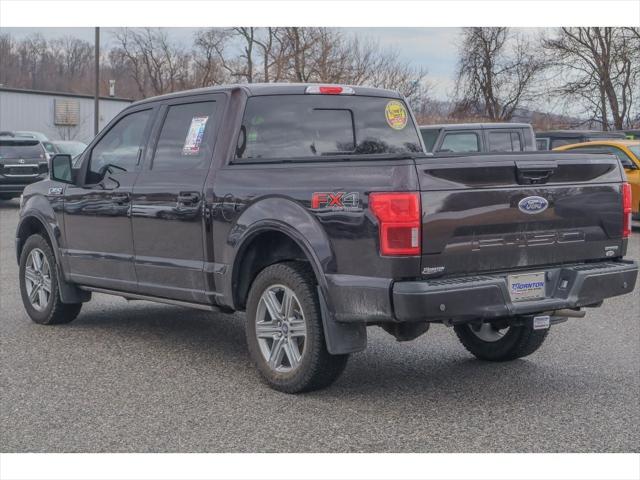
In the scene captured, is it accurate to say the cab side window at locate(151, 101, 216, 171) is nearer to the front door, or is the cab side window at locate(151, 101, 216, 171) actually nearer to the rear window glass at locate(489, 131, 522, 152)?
the front door

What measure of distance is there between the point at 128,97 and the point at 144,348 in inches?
2467

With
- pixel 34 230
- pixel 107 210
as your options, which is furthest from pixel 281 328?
pixel 34 230

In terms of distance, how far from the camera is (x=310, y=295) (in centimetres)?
585

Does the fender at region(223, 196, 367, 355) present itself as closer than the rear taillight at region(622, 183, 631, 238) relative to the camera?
Yes

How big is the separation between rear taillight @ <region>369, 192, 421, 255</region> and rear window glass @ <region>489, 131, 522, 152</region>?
10552 millimetres

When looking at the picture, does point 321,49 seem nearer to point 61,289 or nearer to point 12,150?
point 12,150

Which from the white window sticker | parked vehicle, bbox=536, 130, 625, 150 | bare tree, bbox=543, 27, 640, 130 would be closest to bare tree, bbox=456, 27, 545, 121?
bare tree, bbox=543, 27, 640, 130

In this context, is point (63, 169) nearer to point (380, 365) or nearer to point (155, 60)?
point (380, 365)

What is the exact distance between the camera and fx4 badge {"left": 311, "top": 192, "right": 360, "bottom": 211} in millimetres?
5465

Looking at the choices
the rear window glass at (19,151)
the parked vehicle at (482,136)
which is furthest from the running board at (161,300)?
the rear window glass at (19,151)

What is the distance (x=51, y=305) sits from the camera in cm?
851

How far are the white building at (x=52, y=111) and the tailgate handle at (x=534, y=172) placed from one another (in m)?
54.3

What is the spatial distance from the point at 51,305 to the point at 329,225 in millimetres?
3789

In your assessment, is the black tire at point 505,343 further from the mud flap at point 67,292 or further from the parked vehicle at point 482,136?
the parked vehicle at point 482,136
